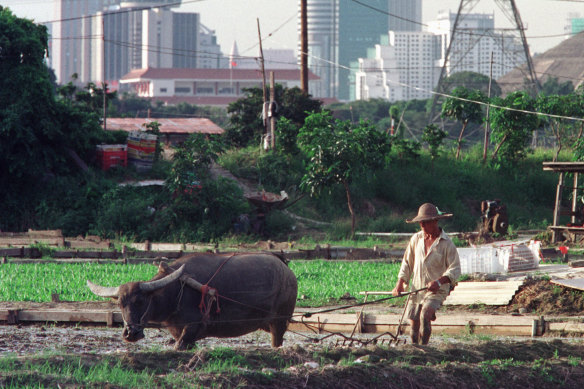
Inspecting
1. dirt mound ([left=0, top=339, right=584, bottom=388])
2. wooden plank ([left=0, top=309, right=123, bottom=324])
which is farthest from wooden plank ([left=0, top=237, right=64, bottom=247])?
dirt mound ([left=0, top=339, right=584, bottom=388])

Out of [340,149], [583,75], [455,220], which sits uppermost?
[583,75]

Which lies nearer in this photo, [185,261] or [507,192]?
[185,261]

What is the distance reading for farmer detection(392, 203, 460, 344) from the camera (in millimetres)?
9219

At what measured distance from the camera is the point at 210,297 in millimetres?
9039

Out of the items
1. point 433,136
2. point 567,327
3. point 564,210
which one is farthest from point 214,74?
point 567,327

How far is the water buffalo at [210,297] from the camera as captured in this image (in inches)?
344

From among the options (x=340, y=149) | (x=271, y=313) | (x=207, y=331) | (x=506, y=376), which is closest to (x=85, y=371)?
(x=207, y=331)

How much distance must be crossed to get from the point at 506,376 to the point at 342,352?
5.13 feet

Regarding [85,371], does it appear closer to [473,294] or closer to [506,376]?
[506,376]

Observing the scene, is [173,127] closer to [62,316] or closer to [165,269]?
[62,316]

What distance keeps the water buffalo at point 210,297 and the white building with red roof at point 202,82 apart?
397 feet

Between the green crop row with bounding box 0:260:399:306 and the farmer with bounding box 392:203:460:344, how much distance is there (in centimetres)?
370

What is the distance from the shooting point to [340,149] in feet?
83.1

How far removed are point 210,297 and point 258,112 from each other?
2653 cm
